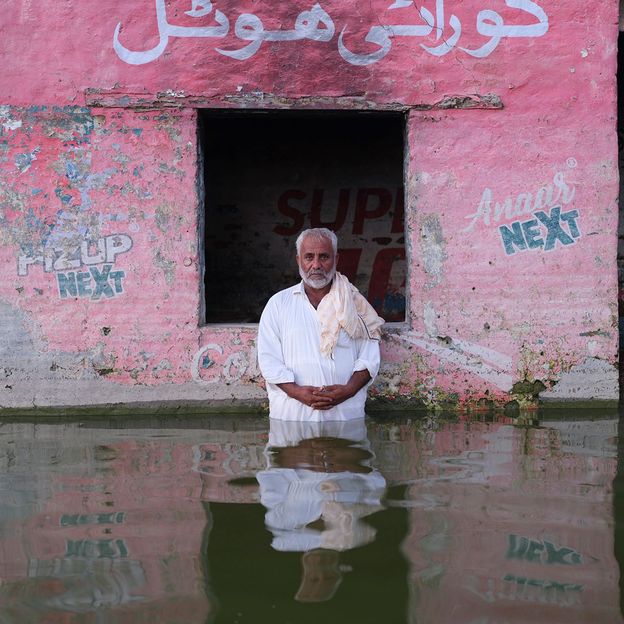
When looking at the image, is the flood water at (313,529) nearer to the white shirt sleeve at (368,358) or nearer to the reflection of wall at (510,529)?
the reflection of wall at (510,529)

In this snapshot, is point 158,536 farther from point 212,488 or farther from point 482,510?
point 482,510

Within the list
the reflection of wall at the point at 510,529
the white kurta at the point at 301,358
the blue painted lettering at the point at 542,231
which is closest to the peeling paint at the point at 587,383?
the blue painted lettering at the point at 542,231

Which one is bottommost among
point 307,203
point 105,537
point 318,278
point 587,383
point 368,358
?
point 105,537

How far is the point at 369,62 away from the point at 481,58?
2.65ft

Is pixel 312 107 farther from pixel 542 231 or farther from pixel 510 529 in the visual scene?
Answer: pixel 510 529

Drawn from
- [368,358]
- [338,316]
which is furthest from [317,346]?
[368,358]

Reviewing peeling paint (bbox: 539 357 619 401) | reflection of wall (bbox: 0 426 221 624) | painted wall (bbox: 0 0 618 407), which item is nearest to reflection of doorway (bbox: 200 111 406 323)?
painted wall (bbox: 0 0 618 407)

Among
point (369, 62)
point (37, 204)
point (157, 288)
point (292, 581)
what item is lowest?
point (292, 581)

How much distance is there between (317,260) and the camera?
16.9 ft

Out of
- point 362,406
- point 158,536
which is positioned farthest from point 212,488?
point 362,406

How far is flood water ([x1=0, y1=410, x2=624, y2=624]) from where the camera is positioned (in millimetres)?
2513

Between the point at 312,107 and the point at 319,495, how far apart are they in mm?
3205

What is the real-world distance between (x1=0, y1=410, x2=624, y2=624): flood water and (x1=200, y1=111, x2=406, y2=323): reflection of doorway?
4210mm

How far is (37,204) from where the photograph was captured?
580 centimetres
